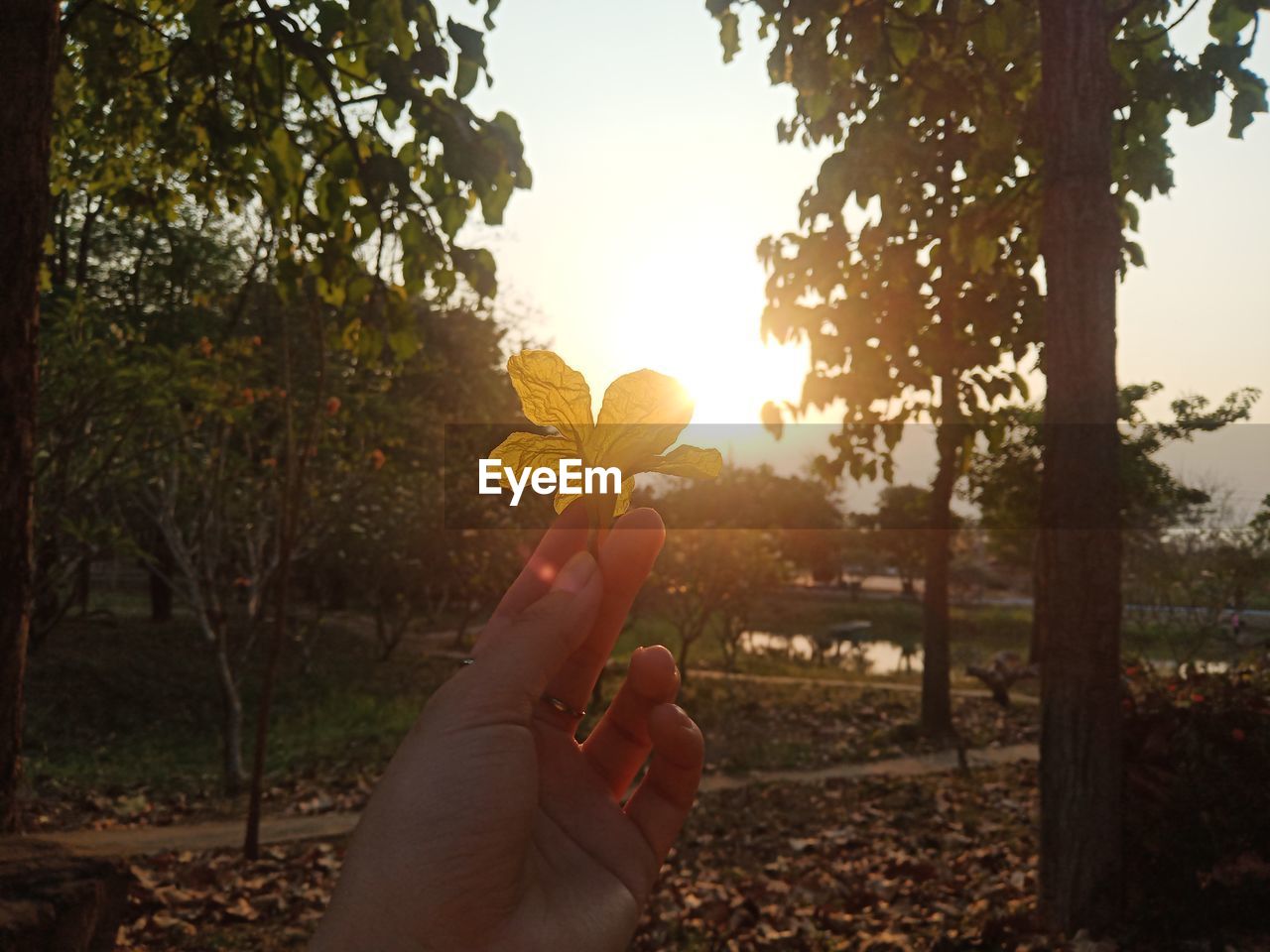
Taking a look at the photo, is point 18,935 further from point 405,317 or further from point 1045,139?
point 1045,139

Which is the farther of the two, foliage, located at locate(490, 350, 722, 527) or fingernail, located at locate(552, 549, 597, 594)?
fingernail, located at locate(552, 549, 597, 594)

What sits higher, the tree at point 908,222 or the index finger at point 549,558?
the tree at point 908,222

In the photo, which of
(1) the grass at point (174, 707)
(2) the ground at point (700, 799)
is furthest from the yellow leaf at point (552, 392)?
(1) the grass at point (174, 707)

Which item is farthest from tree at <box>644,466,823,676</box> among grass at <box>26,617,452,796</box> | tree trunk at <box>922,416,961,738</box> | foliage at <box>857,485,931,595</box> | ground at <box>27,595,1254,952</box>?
foliage at <box>857,485,931,595</box>

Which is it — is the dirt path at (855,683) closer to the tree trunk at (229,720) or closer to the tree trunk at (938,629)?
the tree trunk at (938,629)

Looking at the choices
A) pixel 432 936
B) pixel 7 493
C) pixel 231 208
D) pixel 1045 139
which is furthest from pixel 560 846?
pixel 231 208

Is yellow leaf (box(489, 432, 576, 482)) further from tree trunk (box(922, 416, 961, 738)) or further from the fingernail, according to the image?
tree trunk (box(922, 416, 961, 738))
